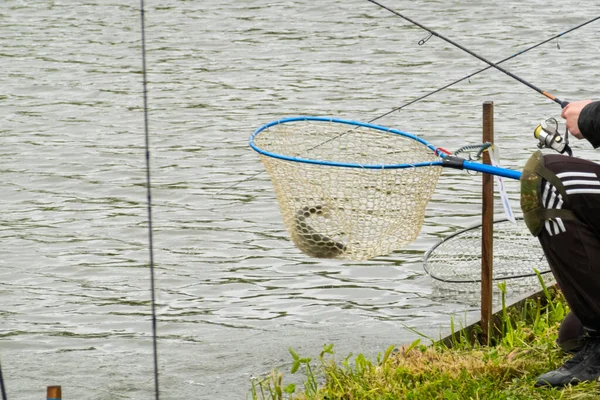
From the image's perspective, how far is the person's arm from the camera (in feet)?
13.7

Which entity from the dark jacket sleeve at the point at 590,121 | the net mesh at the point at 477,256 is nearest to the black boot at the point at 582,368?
the dark jacket sleeve at the point at 590,121

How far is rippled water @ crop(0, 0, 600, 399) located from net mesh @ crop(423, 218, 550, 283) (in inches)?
7.3

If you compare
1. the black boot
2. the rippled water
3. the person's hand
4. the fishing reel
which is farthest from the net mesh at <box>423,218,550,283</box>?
the person's hand

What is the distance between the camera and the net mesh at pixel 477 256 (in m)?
7.55

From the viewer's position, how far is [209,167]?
1096 centimetres

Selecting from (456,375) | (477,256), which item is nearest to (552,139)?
(456,375)

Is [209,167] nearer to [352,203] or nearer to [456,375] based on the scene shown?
[352,203]

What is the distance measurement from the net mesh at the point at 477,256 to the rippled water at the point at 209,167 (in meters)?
0.18

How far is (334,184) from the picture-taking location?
5.24 meters

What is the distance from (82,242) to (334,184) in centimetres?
404

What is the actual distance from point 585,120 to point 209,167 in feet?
23.0

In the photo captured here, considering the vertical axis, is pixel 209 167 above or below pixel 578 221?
below

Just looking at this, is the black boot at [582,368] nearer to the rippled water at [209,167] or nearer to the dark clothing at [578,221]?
the dark clothing at [578,221]

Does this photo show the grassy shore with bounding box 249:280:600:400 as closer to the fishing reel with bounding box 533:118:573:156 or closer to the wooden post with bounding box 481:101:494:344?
the wooden post with bounding box 481:101:494:344
